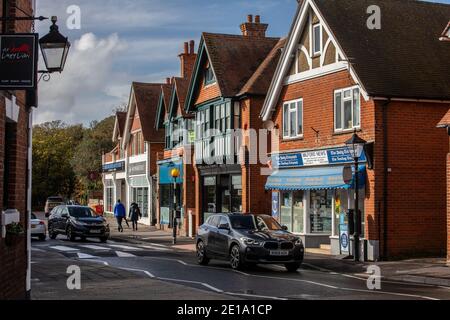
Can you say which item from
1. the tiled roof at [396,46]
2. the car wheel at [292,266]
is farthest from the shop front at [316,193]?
the car wheel at [292,266]

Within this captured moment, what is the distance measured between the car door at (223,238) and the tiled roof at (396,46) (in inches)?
252

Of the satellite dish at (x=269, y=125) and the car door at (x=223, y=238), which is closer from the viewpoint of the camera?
the car door at (x=223, y=238)

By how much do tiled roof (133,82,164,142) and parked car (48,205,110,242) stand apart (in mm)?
14625

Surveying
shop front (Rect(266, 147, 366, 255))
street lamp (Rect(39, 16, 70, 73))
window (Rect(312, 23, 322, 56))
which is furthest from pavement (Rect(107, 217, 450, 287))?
street lamp (Rect(39, 16, 70, 73))

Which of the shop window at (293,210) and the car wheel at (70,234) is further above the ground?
the shop window at (293,210)

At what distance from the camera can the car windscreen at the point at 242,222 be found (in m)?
20.5

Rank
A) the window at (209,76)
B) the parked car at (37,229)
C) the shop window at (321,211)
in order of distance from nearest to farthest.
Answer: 1. the shop window at (321,211)
2. the parked car at (37,229)
3. the window at (209,76)

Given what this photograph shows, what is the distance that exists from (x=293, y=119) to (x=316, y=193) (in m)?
3.25

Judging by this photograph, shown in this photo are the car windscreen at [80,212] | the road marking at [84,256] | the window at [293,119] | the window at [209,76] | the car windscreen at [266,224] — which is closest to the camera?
the car windscreen at [266,224]

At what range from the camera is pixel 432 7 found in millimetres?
28031

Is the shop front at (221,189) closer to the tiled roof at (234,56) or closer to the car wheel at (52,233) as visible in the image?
the tiled roof at (234,56)

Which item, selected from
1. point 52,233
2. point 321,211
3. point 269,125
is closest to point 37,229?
point 52,233
